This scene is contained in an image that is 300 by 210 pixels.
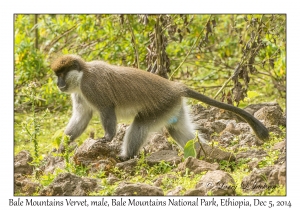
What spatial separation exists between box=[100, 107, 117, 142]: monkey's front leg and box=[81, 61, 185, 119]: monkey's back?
87mm

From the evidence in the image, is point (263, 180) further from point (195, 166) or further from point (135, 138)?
point (135, 138)

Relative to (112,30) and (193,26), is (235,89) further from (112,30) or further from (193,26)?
(112,30)

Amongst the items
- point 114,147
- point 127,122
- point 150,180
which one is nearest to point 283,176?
point 150,180

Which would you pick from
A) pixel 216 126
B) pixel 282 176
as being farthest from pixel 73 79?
pixel 282 176

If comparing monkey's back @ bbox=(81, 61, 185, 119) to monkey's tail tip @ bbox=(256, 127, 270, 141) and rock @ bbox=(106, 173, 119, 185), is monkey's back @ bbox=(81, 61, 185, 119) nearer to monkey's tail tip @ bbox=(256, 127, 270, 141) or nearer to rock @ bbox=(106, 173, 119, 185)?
monkey's tail tip @ bbox=(256, 127, 270, 141)

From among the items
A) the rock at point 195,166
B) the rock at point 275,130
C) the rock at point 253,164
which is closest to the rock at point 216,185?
the rock at point 195,166

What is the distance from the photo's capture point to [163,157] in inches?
290

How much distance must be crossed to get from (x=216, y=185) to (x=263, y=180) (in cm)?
54

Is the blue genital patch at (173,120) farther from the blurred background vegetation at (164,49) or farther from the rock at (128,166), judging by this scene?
the blurred background vegetation at (164,49)

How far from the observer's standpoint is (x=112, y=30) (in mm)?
10961

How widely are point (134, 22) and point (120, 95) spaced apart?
3.49 meters

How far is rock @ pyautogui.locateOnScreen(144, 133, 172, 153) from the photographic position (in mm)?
7957

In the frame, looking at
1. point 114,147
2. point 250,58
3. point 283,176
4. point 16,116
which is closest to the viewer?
point 283,176

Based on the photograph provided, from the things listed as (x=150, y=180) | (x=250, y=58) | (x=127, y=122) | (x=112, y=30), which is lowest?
(x=150, y=180)
